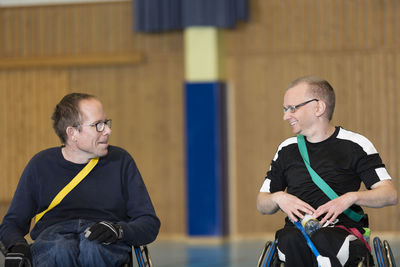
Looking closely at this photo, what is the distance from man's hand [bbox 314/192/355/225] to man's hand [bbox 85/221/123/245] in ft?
3.01

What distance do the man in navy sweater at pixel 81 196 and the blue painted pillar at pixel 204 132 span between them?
471 centimetres

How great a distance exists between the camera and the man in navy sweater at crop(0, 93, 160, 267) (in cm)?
306

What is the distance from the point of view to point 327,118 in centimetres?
335

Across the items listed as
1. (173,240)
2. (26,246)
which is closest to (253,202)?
(173,240)

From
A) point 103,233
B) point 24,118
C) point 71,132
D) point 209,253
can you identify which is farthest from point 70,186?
point 24,118

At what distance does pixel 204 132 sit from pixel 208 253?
66.1 inches

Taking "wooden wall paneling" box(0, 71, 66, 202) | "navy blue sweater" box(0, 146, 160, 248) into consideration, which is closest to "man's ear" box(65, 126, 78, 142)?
"navy blue sweater" box(0, 146, 160, 248)

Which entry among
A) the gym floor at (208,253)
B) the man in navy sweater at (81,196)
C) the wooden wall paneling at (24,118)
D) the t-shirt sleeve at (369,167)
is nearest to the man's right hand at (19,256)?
the man in navy sweater at (81,196)

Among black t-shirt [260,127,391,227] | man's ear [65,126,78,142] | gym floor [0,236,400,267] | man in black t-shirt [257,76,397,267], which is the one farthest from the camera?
gym floor [0,236,400,267]

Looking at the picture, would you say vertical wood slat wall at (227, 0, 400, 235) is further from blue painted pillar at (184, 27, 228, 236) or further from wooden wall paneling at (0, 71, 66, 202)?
wooden wall paneling at (0, 71, 66, 202)

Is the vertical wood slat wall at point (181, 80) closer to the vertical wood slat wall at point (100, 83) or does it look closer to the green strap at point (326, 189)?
the vertical wood slat wall at point (100, 83)

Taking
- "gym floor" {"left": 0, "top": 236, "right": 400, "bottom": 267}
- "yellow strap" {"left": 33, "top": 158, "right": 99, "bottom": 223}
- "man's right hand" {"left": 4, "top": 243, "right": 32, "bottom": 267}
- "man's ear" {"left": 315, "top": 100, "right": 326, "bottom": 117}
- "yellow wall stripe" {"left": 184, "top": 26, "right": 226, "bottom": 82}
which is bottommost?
"gym floor" {"left": 0, "top": 236, "right": 400, "bottom": 267}

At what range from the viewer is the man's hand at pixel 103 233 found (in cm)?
291

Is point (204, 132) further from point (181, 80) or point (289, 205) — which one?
point (289, 205)
